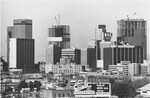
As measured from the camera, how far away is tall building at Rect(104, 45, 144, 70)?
3012 inches

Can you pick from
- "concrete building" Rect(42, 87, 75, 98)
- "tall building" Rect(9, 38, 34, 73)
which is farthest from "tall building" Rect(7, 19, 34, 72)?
"concrete building" Rect(42, 87, 75, 98)

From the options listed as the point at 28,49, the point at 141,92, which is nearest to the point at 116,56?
the point at 28,49

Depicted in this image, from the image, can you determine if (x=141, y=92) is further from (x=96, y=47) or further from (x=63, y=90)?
(x=96, y=47)

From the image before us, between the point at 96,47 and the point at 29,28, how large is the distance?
7.65 meters

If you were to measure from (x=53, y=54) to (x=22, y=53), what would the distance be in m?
6.01

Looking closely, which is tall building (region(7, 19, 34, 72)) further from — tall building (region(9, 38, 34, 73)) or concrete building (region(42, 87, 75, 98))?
concrete building (region(42, 87, 75, 98))

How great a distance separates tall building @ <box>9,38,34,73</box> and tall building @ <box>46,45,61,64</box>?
2.93m

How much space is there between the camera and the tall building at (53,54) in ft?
257

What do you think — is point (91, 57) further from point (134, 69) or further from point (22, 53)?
point (134, 69)

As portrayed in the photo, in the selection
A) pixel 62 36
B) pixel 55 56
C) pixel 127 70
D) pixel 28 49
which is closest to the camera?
pixel 127 70

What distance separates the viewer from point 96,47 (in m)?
82.2

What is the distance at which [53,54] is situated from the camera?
80.4m

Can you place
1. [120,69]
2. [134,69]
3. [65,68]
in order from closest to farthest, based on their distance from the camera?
[120,69]
[134,69]
[65,68]

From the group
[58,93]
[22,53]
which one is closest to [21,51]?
[22,53]
